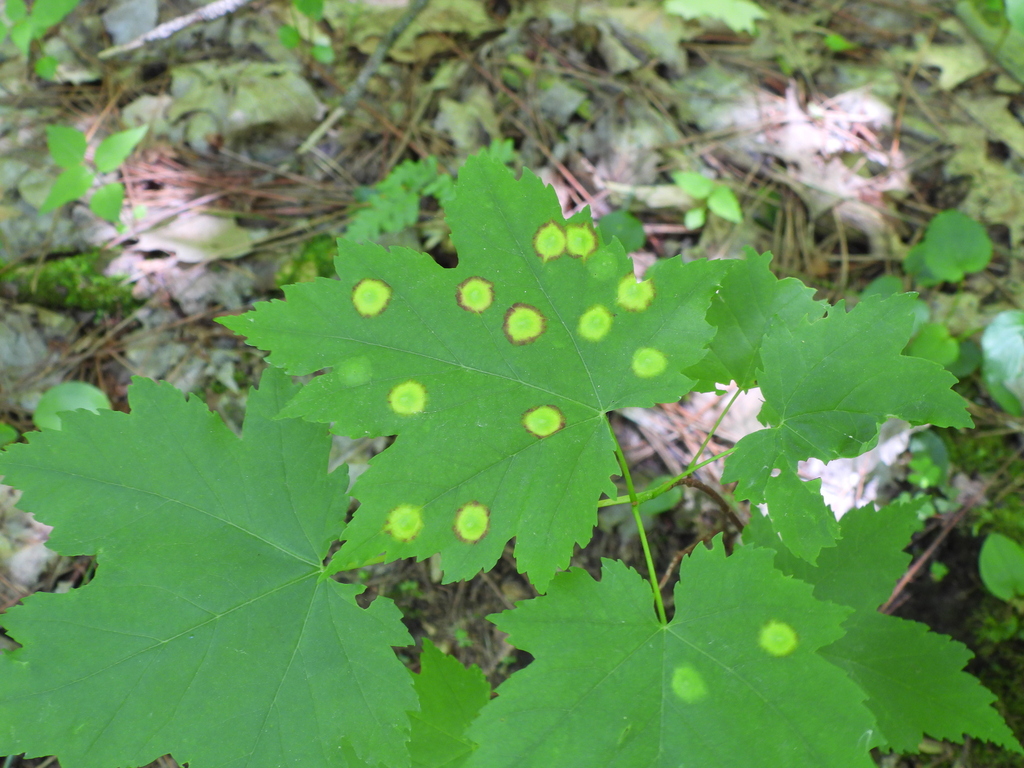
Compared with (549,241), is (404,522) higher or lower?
lower

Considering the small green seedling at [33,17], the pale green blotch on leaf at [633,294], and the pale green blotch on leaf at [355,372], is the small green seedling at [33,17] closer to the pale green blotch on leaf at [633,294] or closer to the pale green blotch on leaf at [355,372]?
the pale green blotch on leaf at [355,372]

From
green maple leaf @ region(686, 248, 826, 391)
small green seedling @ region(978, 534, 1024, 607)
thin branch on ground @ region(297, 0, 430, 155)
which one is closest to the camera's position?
green maple leaf @ region(686, 248, 826, 391)

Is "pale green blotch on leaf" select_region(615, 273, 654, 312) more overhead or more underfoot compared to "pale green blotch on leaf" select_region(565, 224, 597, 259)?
more underfoot

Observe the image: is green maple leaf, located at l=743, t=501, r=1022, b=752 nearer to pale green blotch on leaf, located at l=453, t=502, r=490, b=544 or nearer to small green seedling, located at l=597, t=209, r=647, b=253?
pale green blotch on leaf, located at l=453, t=502, r=490, b=544

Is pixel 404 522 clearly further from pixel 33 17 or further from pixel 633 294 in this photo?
pixel 33 17

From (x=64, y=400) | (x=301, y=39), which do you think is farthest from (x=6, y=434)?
(x=301, y=39)

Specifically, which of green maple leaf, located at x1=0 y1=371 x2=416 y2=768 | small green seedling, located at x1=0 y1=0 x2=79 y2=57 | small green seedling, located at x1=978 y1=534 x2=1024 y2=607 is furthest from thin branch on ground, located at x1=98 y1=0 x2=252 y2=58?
small green seedling, located at x1=978 y1=534 x2=1024 y2=607
